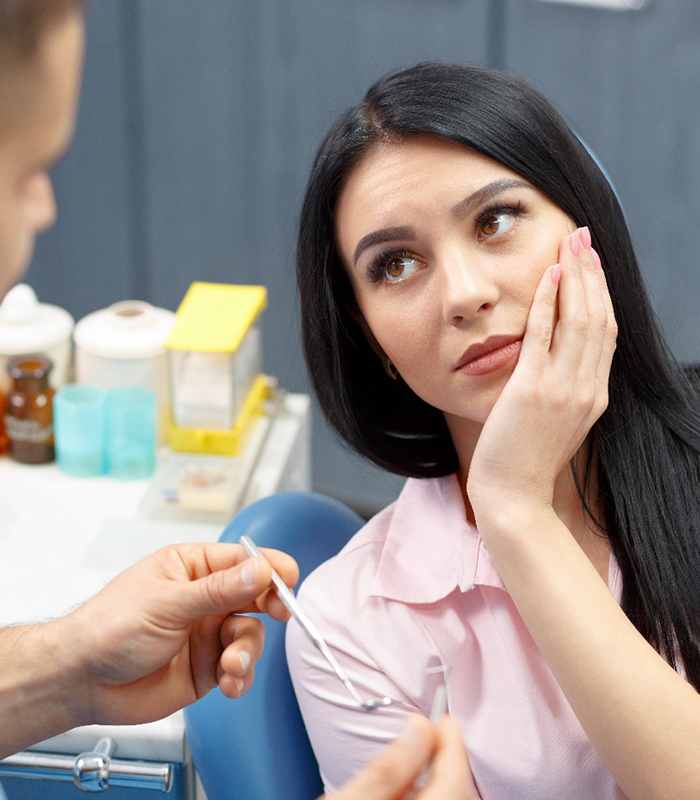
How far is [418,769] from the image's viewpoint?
2.57 ft

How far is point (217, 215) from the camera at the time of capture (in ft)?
10.0

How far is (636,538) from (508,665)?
7.8 inches

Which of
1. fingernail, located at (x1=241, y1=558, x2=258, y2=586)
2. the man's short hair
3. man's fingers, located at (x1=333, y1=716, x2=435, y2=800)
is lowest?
fingernail, located at (x1=241, y1=558, x2=258, y2=586)

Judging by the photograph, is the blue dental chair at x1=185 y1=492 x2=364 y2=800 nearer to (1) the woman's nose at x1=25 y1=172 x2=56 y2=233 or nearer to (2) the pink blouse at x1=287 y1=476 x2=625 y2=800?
(2) the pink blouse at x1=287 y1=476 x2=625 y2=800

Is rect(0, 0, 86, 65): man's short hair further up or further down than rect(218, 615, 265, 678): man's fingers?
further up

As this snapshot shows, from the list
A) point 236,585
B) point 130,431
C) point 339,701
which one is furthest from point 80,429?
point 236,585

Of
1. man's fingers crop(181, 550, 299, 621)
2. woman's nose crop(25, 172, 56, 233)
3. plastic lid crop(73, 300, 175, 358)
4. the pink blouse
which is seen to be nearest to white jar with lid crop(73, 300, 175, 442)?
plastic lid crop(73, 300, 175, 358)

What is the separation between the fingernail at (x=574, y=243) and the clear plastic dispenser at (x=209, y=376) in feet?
2.49

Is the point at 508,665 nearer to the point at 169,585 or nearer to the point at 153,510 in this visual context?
the point at 169,585

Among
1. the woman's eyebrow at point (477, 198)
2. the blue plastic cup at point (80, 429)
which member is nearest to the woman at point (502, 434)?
the woman's eyebrow at point (477, 198)

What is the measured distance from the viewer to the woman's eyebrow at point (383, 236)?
1.21 m

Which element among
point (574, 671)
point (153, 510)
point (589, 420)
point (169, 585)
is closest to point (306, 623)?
point (169, 585)

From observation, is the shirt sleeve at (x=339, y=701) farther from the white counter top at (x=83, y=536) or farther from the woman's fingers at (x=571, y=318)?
the woman's fingers at (x=571, y=318)

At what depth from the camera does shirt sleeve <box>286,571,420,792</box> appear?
4.03 feet
